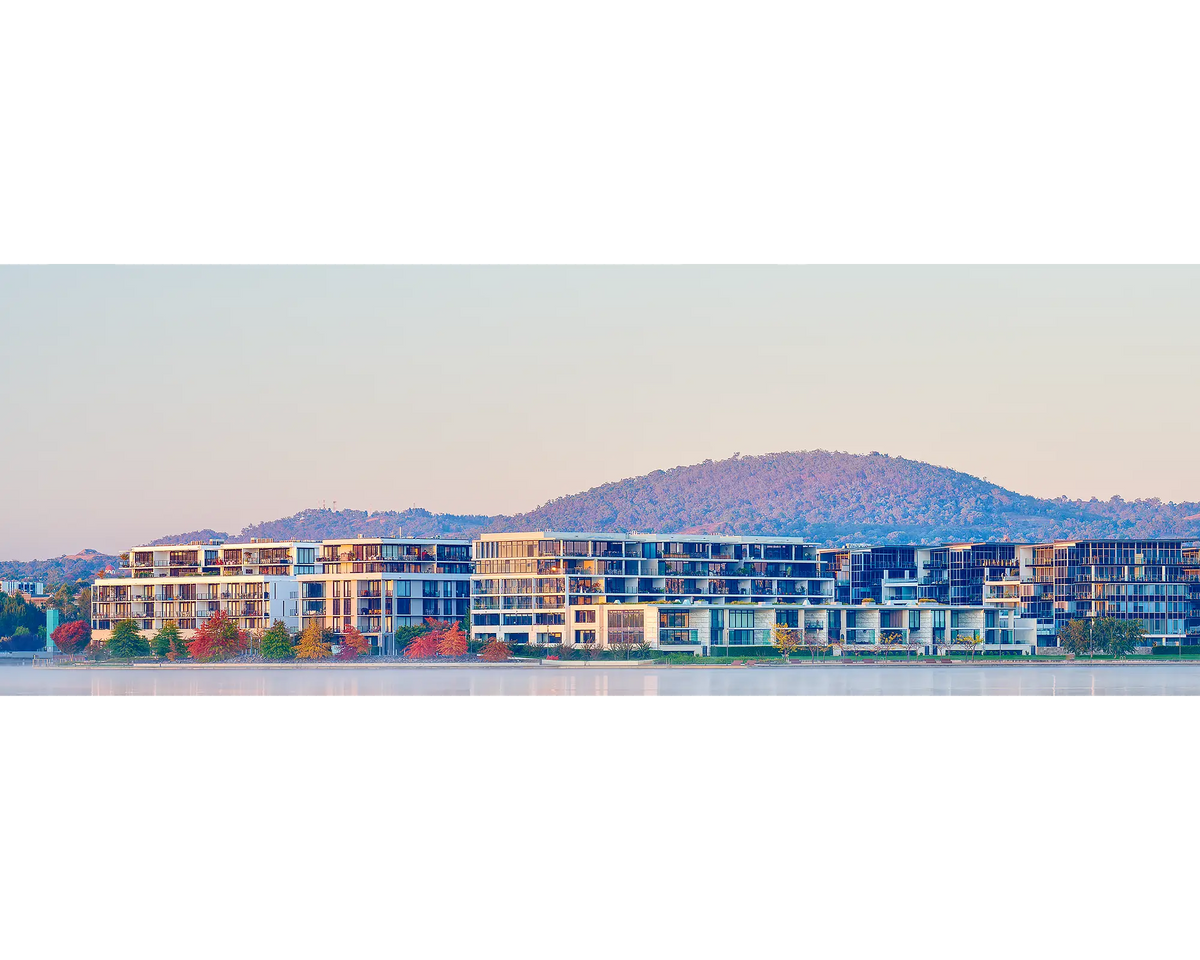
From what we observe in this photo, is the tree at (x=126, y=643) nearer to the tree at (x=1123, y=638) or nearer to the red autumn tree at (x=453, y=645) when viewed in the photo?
the red autumn tree at (x=453, y=645)

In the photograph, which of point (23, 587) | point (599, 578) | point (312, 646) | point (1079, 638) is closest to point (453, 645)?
point (312, 646)

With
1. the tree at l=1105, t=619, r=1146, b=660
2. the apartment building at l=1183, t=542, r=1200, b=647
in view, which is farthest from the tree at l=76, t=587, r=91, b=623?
the apartment building at l=1183, t=542, r=1200, b=647

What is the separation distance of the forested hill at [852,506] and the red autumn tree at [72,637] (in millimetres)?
11848

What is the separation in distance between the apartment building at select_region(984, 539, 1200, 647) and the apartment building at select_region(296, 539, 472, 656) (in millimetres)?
15787

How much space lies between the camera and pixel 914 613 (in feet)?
156

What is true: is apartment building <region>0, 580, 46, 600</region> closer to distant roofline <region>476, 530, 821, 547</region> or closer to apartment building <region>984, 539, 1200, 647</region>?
distant roofline <region>476, 530, 821, 547</region>

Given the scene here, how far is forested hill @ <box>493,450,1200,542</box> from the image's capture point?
50.0 metres

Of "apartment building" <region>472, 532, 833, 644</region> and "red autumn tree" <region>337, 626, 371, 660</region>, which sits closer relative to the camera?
"red autumn tree" <region>337, 626, 371, 660</region>

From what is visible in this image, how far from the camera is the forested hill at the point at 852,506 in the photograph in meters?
50.0
